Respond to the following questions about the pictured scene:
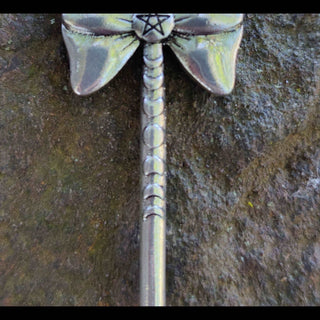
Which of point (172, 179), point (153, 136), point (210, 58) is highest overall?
point (210, 58)

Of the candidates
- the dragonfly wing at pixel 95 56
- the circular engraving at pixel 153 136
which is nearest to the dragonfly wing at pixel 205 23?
the dragonfly wing at pixel 95 56

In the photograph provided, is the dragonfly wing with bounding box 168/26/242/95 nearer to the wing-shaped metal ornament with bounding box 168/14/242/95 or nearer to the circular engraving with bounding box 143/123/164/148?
the wing-shaped metal ornament with bounding box 168/14/242/95

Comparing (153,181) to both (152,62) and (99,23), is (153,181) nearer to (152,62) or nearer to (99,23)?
(152,62)

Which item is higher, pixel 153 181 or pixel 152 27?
pixel 152 27

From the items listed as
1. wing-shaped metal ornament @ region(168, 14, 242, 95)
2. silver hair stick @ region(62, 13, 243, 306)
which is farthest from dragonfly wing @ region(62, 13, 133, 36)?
wing-shaped metal ornament @ region(168, 14, 242, 95)

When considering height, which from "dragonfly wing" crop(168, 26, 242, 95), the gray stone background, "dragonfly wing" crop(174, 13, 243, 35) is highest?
"dragonfly wing" crop(174, 13, 243, 35)

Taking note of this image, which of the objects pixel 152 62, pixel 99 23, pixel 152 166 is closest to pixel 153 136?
pixel 152 166
